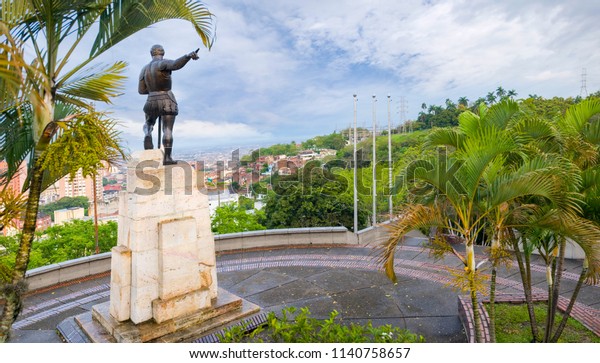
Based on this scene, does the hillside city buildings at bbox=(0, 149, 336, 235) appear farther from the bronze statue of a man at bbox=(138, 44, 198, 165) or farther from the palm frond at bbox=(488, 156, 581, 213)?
the palm frond at bbox=(488, 156, 581, 213)

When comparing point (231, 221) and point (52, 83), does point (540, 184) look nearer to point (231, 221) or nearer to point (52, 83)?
point (52, 83)

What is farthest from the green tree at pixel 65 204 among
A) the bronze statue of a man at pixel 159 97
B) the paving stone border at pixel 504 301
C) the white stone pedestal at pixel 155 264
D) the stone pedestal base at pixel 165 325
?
the paving stone border at pixel 504 301

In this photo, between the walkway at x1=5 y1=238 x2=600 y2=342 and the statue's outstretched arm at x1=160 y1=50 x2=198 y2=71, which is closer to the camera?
the statue's outstretched arm at x1=160 y1=50 x2=198 y2=71

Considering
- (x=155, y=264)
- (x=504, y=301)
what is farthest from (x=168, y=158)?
(x=504, y=301)

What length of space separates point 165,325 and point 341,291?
382cm

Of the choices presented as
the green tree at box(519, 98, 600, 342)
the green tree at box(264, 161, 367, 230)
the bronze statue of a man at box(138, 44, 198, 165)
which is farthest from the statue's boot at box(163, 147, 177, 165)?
the green tree at box(264, 161, 367, 230)

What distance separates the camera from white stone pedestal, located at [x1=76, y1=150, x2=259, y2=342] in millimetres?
6184

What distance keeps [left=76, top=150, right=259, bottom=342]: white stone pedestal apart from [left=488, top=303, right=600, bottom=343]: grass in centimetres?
471

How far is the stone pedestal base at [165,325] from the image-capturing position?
612cm

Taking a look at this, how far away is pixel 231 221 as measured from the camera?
1445 centimetres

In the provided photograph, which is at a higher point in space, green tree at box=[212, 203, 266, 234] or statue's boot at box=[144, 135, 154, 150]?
statue's boot at box=[144, 135, 154, 150]

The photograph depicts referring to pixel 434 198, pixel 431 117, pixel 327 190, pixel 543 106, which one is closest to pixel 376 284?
pixel 434 198

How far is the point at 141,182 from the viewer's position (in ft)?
20.2

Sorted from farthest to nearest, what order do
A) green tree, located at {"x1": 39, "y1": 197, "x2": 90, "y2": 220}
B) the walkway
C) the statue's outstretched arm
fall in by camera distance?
green tree, located at {"x1": 39, "y1": 197, "x2": 90, "y2": 220} < the walkway < the statue's outstretched arm
